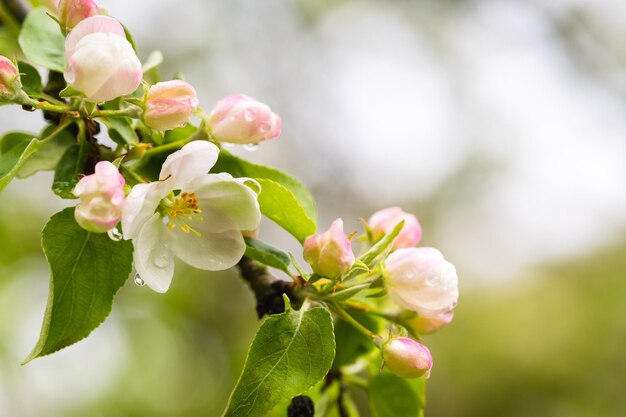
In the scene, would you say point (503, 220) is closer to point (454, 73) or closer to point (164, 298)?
point (454, 73)

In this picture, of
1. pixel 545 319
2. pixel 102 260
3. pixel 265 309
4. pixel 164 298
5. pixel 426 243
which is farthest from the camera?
pixel 426 243

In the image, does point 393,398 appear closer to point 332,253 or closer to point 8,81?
point 332,253

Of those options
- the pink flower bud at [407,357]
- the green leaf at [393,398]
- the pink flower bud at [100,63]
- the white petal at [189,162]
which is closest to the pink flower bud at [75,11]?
the pink flower bud at [100,63]

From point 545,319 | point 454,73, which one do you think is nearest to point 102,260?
point 545,319

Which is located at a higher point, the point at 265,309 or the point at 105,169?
the point at 105,169

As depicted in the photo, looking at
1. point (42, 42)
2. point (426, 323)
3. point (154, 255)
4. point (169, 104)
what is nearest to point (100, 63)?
point (169, 104)

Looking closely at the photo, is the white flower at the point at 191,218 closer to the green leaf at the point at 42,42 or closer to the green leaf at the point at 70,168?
the green leaf at the point at 70,168

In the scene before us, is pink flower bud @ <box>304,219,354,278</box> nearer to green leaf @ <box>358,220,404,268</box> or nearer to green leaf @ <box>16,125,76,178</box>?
green leaf @ <box>358,220,404,268</box>
